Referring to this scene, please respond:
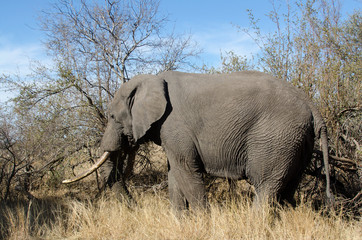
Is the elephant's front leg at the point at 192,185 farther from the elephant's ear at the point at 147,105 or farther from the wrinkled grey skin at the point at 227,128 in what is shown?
the elephant's ear at the point at 147,105

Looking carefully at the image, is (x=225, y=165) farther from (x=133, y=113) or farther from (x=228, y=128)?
(x=133, y=113)

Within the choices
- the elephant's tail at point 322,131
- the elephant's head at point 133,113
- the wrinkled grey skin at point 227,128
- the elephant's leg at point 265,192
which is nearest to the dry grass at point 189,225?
the elephant's leg at point 265,192

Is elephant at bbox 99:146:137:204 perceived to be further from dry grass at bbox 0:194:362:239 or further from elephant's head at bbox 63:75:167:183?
dry grass at bbox 0:194:362:239

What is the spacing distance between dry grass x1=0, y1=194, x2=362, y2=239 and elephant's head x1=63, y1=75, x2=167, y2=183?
732 millimetres

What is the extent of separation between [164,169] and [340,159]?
149 inches

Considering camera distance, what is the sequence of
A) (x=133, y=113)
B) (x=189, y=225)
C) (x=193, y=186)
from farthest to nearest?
1. (x=133, y=113)
2. (x=193, y=186)
3. (x=189, y=225)

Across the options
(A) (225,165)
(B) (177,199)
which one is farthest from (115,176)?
(A) (225,165)

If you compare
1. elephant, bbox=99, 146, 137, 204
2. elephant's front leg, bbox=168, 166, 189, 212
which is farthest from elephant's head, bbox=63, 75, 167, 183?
elephant's front leg, bbox=168, 166, 189, 212

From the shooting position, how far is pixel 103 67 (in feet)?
26.8

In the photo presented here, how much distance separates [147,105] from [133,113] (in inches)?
14.6

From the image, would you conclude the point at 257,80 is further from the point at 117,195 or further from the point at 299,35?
the point at 117,195

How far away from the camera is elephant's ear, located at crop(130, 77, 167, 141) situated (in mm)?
5250

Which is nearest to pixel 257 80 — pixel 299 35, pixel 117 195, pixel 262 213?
pixel 262 213

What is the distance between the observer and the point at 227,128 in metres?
4.97
